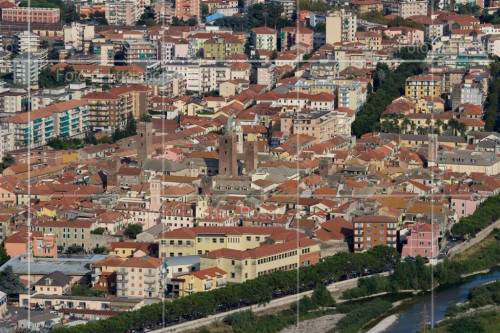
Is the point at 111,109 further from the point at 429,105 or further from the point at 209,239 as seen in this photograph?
the point at 209,239

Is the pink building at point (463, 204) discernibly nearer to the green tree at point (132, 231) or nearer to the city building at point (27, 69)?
the green tree at point (132, 231)

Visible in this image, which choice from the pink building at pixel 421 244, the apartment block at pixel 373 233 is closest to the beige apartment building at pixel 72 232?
the apartment block at pixel 373 233

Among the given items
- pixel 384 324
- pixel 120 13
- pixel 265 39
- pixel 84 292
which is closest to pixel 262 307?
pixel 384 324

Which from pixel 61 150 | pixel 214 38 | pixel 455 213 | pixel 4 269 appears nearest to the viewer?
pixel 4 269

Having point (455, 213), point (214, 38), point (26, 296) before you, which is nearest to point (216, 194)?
point (455, 213)

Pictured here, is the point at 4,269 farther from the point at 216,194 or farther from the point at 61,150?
the point at 61,150

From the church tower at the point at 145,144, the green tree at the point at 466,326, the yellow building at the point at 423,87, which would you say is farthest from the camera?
the yellow building at the point at 423,87

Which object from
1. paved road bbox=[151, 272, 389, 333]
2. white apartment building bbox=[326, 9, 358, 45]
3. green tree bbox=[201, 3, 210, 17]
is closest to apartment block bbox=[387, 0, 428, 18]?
white apartment building bbox=[326, 9, 358, 45]
